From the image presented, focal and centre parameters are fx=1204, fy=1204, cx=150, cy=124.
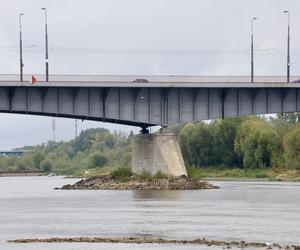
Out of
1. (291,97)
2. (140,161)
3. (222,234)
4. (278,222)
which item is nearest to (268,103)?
(291,97)

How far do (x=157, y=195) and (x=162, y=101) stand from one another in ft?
52.5

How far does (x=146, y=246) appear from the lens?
67.4m

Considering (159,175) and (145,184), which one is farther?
(159,175)

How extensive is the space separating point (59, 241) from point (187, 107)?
6498 centimetres

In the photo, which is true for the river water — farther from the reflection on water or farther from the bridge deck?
the bridge deck

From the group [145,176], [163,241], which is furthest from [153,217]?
[145,176]

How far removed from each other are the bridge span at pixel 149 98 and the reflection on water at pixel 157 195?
8423 mm

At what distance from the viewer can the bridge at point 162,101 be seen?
127 m

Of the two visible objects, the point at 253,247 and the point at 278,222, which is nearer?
the point at 253,247

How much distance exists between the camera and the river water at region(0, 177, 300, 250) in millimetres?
74438

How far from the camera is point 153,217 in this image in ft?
293

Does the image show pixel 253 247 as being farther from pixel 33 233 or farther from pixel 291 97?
pixel 291 97

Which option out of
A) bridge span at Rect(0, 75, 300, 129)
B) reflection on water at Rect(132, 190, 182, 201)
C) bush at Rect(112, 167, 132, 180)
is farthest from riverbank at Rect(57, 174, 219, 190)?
bridge span at Rect(0, 75, 300, 129)

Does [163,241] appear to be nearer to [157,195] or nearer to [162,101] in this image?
[157,195]
